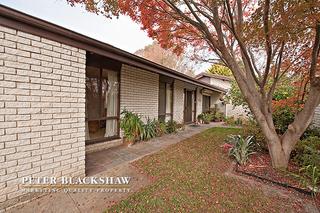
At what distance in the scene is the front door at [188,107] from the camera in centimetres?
1140

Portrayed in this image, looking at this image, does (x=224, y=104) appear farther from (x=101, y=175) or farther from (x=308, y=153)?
(x=101, y=175)

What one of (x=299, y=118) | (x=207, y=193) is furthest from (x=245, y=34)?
(x=207, y=193)

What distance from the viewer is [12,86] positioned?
96.8 inches

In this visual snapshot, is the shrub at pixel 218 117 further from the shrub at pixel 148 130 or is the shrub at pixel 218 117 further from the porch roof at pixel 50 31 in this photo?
the porch roof at pixel 50 31

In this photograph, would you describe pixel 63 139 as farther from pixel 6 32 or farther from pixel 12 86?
pixel 6 32

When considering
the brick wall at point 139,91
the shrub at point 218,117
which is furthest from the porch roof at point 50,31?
the shrub at point 218,117

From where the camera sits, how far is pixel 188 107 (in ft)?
38.7

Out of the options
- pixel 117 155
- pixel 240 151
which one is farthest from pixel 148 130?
pixel 240 151

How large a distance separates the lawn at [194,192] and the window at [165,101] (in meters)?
4.44

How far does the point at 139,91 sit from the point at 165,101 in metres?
2.48

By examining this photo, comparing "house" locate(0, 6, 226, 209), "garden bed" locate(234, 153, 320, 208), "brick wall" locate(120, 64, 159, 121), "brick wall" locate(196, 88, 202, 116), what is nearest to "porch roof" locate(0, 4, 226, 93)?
"house" locate(0, 6, 226, 209)

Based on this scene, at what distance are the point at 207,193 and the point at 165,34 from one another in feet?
19.1

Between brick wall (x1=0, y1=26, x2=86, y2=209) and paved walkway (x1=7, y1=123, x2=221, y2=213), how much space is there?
35cm

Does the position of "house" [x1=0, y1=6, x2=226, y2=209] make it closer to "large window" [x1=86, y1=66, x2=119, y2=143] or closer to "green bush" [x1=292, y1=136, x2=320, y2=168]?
"large window" [x1=86, y1=66, x2=119, y2=143]
